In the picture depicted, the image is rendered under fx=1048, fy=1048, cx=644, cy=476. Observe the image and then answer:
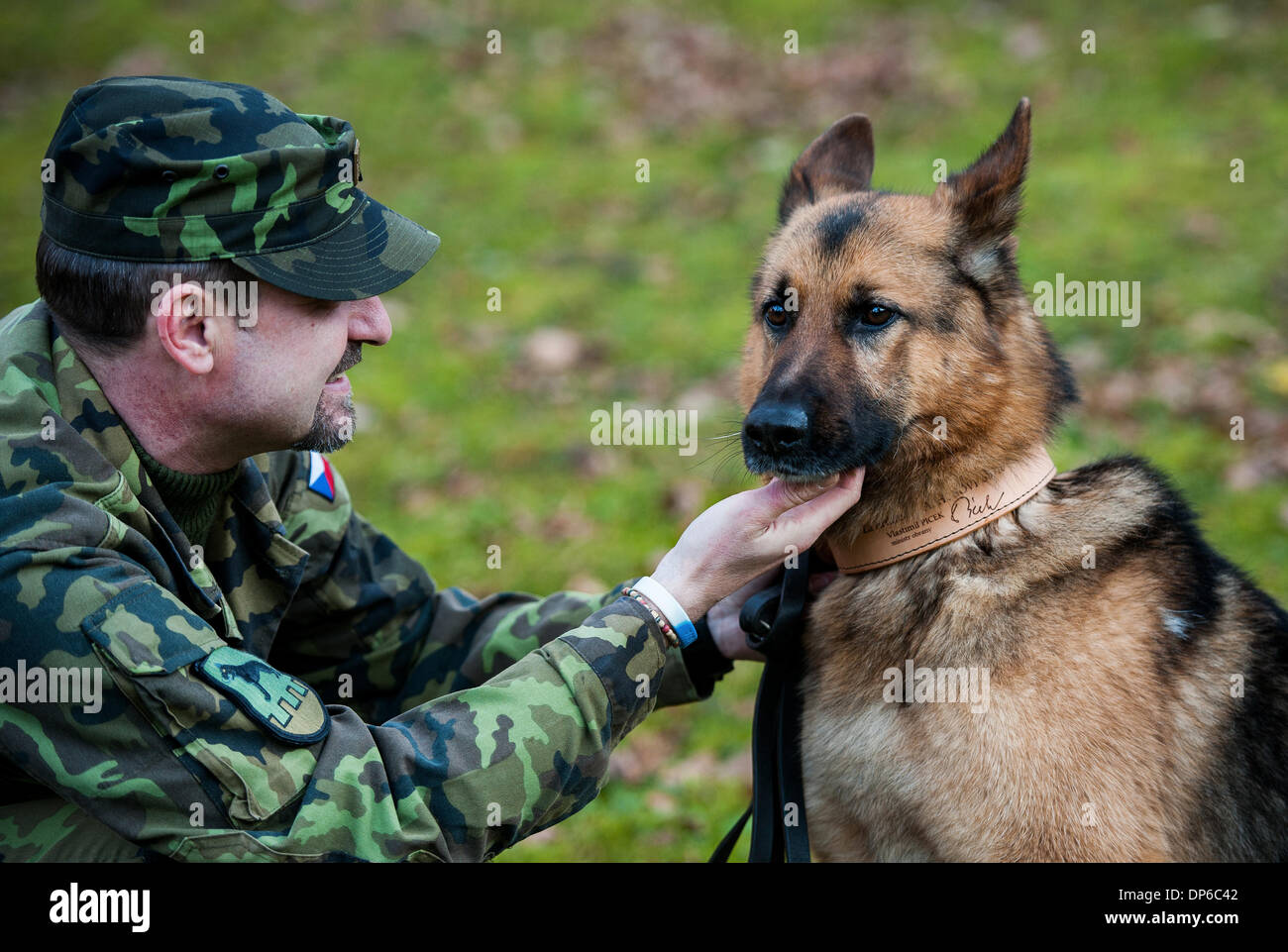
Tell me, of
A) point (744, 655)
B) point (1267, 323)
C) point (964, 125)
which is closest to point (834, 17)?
point (964, 125)

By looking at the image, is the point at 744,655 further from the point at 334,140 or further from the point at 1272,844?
the point at 334,140

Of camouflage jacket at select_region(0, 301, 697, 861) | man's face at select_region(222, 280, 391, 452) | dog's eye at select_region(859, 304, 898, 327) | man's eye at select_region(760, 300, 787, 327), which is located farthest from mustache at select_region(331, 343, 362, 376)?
dog's eye at select_region(859, 304, 898, 327)

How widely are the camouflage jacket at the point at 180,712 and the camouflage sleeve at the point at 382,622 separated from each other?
505mm

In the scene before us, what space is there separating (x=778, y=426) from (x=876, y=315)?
51 cm

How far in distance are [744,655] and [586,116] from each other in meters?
8.53

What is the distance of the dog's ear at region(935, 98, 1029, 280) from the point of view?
293 centimetres

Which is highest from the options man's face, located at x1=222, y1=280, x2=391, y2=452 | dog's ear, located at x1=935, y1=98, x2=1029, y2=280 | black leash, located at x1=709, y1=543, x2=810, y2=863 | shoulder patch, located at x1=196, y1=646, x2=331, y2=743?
dog's ear, located at x1=935, y1=98, x2=1029, y2=280

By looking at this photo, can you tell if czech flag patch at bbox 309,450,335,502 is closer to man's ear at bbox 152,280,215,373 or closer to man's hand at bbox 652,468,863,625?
man's ear at bbox 152,280,215,373

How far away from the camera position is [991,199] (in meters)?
2.97

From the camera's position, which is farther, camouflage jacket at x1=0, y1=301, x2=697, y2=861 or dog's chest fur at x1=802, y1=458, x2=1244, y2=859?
dog's chest fur at x1=802, y1=458, x2=1244, y2=859

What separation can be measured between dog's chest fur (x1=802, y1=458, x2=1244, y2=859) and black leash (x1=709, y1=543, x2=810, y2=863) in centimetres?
7

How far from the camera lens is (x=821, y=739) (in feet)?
9.59

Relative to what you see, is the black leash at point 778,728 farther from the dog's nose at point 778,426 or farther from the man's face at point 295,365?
the man's face at point 295,365

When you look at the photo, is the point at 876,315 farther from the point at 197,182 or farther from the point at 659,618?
the point at 197,182
